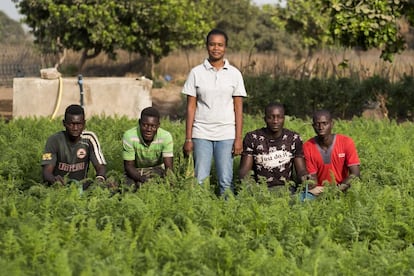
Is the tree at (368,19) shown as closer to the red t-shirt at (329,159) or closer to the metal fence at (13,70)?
the red t-shirt at (329,159)

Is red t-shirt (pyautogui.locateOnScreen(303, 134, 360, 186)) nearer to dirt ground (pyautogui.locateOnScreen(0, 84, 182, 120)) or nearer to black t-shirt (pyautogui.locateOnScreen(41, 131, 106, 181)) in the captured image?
black t-shirt (pyautogui.locateOnScreen(41, 131, 106, 181))

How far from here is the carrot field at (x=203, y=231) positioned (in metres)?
4.44

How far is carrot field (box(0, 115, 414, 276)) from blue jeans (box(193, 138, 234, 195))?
5.6 inches

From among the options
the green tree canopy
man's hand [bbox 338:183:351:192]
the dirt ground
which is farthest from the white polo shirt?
the green tree canopy

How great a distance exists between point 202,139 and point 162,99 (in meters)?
17.3

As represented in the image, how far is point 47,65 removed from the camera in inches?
1218

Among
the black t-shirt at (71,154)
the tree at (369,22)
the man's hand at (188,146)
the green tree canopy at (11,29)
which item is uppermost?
the green tree canopy at (11,29)

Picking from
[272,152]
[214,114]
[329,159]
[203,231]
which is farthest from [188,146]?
[203,231]

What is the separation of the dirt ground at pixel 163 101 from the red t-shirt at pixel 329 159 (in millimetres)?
11291

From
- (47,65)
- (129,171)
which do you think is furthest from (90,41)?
(129,171)

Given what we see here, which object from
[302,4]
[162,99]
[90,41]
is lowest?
[162,99]

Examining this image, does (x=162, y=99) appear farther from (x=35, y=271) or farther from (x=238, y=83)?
(x=35, y=271)

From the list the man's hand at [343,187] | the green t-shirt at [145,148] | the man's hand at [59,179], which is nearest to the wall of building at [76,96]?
the green t-shirt at [145,148]

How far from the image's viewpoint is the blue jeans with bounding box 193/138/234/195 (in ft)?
23.5
